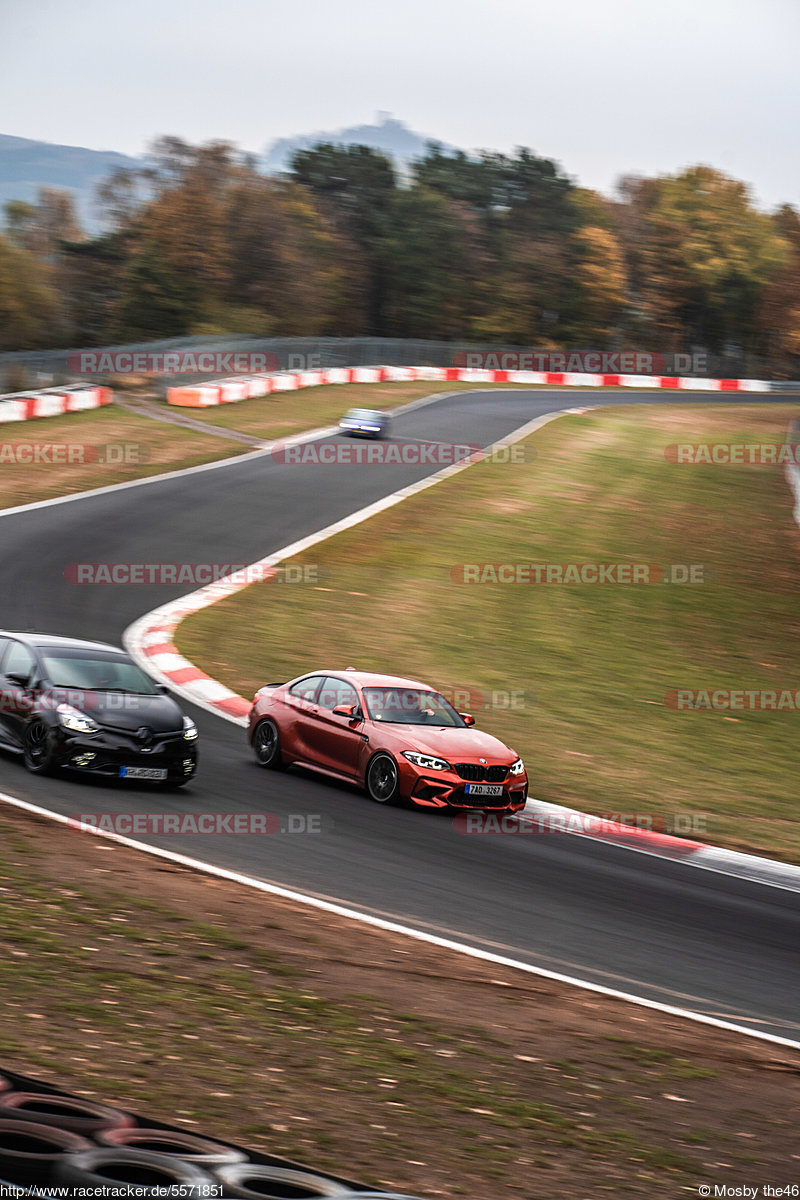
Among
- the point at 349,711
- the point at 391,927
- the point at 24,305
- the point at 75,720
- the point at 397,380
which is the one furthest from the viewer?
the point at 24,305

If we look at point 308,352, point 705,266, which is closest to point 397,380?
point 308,352

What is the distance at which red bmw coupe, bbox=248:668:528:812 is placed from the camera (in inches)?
508

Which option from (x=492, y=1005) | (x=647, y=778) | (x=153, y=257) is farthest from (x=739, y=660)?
(x=153, y=257)

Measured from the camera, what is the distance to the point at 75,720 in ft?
40.4

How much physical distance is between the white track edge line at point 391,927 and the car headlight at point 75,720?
3.93ft

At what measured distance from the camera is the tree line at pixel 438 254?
265 ft

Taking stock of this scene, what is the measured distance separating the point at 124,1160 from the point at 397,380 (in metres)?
55.4

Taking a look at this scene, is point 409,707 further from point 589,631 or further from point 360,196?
point 360,196

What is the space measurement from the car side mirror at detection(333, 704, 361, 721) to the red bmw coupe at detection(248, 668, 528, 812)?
1 centimetres

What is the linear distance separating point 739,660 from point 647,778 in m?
5.87

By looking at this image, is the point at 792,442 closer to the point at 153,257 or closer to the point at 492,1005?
the point at 492,1005

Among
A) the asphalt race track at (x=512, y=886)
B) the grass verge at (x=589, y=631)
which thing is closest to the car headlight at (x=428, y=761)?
the asphalt race track at (x=512, y=886)

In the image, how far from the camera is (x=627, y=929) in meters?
9.81

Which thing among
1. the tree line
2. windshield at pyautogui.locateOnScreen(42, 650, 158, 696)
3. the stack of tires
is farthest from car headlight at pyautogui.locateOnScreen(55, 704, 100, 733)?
the tree line
